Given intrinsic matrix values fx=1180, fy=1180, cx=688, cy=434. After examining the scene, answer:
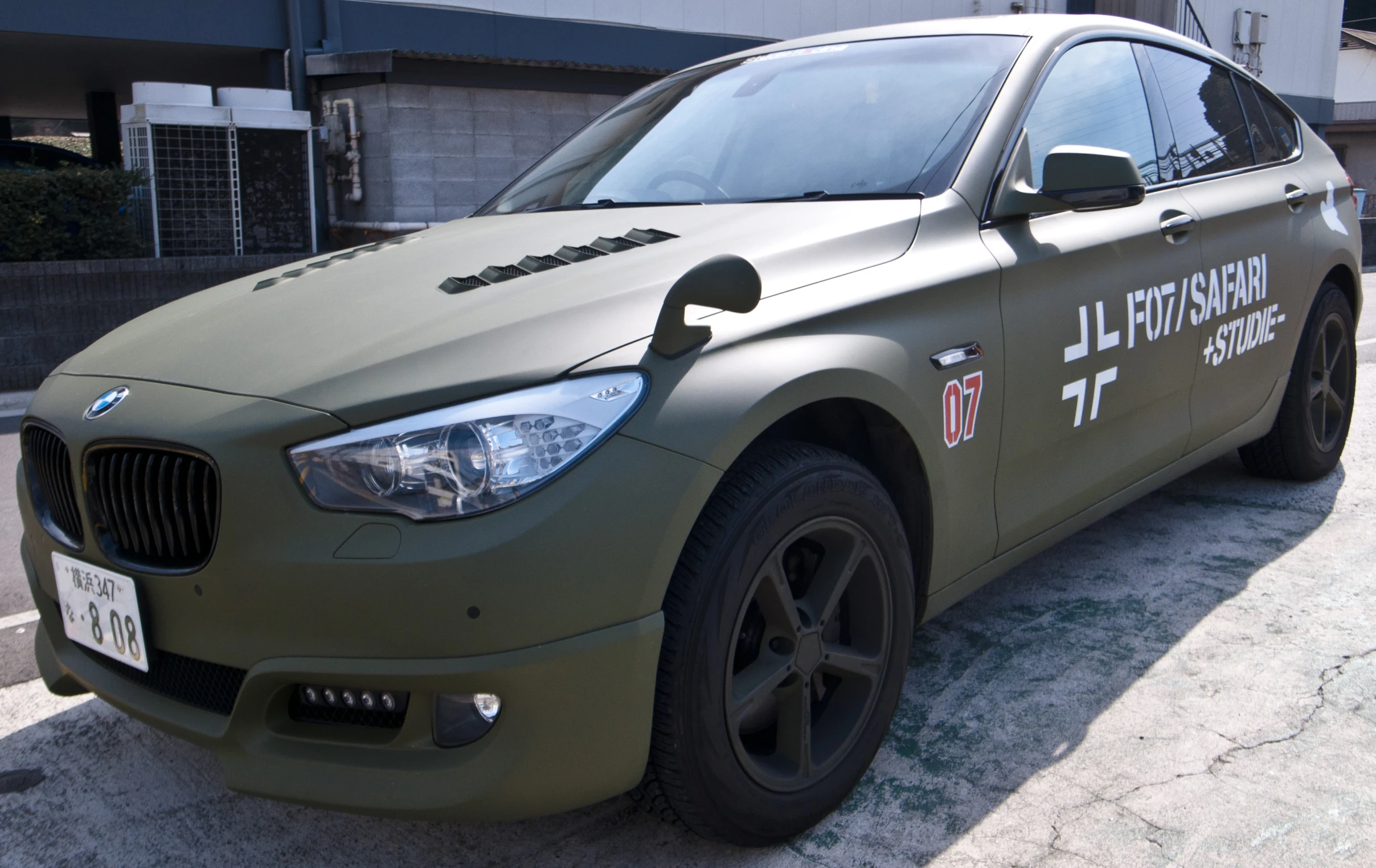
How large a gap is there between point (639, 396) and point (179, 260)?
296 inches

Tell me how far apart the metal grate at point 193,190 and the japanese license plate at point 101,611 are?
7.61 metres

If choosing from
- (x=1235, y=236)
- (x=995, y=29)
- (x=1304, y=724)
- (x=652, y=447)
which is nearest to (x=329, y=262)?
(x=652, y=447)

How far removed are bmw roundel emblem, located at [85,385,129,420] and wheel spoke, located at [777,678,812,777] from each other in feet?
4.42

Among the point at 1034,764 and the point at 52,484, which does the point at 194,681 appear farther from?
the point at 1034,764

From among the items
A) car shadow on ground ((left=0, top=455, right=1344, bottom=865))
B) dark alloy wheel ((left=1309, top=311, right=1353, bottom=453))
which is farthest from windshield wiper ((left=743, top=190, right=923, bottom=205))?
dark alloy wheel ((left=1309, top=311, right=1353, bottom=453))

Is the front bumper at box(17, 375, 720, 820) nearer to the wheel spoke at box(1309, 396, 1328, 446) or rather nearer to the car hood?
the car hood

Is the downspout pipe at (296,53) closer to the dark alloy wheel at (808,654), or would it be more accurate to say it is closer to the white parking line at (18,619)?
the white parking line at (18,619)

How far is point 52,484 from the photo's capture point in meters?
2.31

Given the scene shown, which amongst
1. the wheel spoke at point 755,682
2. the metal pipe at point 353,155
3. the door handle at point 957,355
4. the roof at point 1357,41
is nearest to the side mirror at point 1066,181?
the door handle at point 957,355

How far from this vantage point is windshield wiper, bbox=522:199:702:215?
9.80 ft

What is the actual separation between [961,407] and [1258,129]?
2.43 meters

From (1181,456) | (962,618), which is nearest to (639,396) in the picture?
(962,618)

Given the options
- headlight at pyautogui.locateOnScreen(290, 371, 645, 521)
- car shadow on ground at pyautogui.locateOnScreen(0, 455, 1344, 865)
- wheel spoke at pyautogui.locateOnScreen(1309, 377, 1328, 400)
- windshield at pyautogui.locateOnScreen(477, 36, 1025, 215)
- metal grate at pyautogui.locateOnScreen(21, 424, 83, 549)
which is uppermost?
windshield at pyautogui.locateOnScreen(477, 36, 1025, 215)

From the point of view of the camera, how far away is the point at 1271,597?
11.3ft
